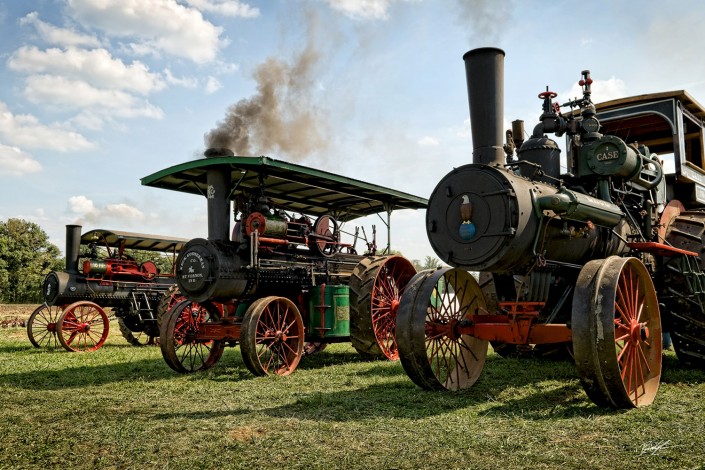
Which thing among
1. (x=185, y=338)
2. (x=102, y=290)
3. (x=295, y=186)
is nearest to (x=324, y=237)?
(x=295, y=186)

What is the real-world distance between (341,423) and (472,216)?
2.23 metres

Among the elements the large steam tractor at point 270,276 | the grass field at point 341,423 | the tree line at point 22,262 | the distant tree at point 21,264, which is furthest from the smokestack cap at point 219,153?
the distant tree at point 21,264

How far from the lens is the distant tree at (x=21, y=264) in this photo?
33750 mm

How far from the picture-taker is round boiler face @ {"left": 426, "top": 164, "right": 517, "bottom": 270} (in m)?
5.10

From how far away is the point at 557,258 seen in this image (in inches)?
222

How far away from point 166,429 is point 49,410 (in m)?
1.55

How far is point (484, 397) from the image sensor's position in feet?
17.7

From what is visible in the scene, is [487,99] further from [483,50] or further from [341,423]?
[341,423]

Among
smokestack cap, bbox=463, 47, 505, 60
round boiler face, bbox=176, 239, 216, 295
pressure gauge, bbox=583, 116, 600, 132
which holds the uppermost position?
smokestack cap, bbox=463, 47, 505, 60

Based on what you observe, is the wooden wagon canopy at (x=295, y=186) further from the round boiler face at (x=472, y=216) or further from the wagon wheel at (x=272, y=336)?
the round boiler face at (x=472, y=216)

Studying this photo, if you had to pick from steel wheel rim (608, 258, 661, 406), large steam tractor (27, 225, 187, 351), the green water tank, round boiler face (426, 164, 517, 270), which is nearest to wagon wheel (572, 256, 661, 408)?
steel wheel rim (608, 258, 661, 406)

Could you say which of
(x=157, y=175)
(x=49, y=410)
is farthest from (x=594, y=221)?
(x=157, y=175)

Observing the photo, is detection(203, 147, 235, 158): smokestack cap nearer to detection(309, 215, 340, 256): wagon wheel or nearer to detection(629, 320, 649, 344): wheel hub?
detection(309, 215, 340, 256): wagon wheel

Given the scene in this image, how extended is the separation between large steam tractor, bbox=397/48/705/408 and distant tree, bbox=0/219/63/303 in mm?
33386
